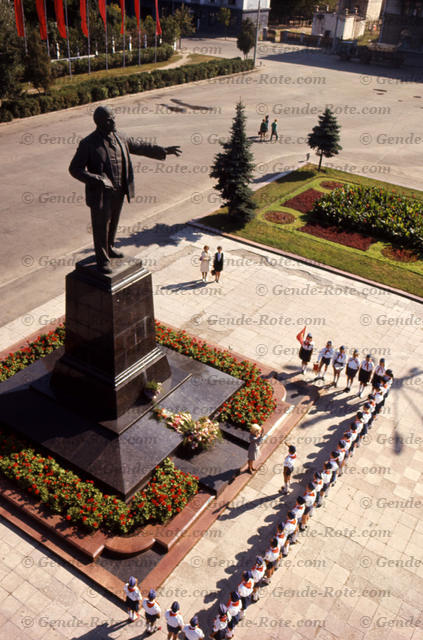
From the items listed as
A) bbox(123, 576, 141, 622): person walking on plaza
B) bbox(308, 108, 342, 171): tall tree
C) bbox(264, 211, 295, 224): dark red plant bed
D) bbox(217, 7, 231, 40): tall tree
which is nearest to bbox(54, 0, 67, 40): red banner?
bbox(308, 108, 342, 171): tall tree

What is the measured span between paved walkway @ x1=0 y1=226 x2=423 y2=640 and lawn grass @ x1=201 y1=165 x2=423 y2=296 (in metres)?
3.46

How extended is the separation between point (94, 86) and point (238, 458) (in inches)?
1339

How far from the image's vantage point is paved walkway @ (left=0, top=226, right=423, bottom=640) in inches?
353

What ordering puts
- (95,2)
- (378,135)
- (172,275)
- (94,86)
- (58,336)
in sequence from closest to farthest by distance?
(58,336)
(172,275)
(378,135)
(94,86)
(95,2)

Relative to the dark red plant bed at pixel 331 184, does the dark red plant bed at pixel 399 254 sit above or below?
below

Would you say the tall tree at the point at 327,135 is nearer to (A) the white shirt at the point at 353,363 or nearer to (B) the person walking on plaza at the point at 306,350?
(B) the person walking on plaza at the point at 306,350

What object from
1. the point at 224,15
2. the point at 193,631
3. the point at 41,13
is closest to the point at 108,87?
the point at 41,13

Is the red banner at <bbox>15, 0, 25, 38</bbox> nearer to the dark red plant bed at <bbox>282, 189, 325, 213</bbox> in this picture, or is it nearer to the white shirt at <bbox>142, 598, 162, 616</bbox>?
the dark red plant bed at <bbox>282, 189, 325, 213</bbox>

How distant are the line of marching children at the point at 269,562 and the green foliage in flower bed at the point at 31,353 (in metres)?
6.57

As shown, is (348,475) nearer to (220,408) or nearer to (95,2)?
(220,408)

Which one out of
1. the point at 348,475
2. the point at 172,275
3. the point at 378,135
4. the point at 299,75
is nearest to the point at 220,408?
the point at 348,475

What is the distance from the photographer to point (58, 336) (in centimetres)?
1441

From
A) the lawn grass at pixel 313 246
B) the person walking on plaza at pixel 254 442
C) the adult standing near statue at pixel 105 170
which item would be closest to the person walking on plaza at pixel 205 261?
the lawn grass at pixel 313 246

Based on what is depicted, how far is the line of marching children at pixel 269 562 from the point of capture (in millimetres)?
8320
